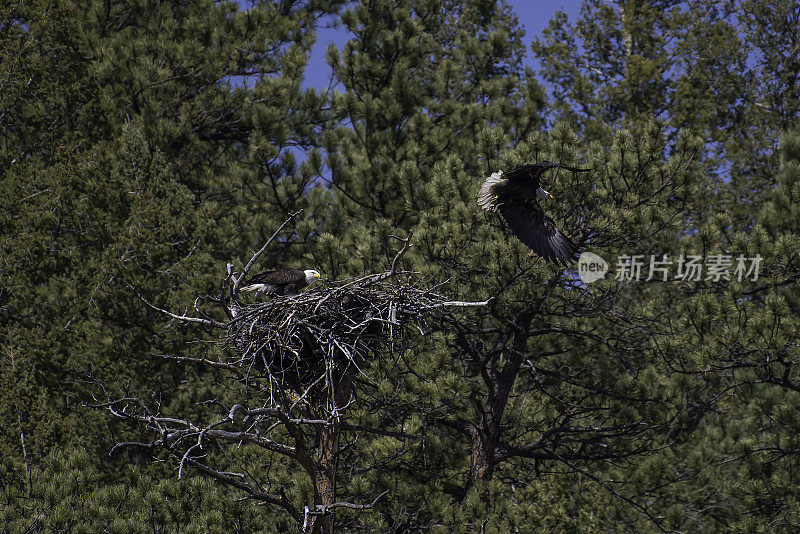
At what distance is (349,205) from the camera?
441 inches

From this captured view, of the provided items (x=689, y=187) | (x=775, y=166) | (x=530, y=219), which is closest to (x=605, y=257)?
(x=689, y=187)

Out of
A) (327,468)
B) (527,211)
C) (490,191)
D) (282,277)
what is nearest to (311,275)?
(282,277)

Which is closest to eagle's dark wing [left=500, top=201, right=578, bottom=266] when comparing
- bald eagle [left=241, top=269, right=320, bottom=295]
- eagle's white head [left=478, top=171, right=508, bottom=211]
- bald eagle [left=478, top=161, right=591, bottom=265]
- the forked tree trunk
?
bald eagle [left=478, top=161, right=591, bottom=265]

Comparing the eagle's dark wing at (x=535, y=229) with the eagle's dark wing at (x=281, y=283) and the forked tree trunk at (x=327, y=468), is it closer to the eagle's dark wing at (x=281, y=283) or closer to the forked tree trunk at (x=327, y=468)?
the eagle's dark wing at (x=281, y=283)

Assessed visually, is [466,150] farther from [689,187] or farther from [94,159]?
[94,159]

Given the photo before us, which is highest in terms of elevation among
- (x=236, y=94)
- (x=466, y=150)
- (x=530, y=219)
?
(x=236, y=94)

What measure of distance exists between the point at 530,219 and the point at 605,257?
2.03 m

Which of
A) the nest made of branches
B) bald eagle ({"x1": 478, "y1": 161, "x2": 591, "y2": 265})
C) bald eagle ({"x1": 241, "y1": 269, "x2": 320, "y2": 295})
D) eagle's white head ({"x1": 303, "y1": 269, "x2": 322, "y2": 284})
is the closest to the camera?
the nest made of branches

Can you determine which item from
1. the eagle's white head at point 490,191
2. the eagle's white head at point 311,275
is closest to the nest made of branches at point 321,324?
the eagle's white head at point 311,275

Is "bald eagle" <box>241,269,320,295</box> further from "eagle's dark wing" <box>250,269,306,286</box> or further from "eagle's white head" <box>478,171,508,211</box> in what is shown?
"eagle's white head" <box>478,171,508,211</box>

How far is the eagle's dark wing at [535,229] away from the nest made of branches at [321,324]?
2.07 metres

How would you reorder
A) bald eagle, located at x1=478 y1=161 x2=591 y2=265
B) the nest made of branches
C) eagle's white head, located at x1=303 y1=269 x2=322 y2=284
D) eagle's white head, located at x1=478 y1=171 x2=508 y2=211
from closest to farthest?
the nest made of branches, bald eagle, located at x1=478 y1=161 x2=591 y2=265, eagle's white head, located at x1=478 y1=171 x2=508 y2=211, eagle's white head, located at x1=303 y1=269 x2=322 y2=284

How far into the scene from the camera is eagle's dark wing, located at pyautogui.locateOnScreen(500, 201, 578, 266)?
7797 mm

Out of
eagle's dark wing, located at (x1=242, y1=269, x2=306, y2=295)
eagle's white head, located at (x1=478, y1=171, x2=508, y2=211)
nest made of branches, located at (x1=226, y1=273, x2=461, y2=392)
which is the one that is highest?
eagle's white head, located at (x1=478, y1=171, x2=508, y2=211)
